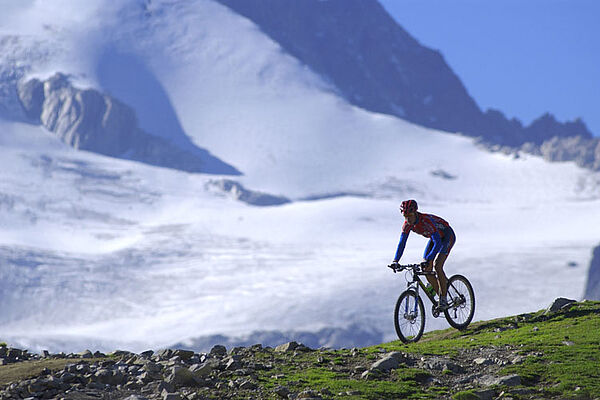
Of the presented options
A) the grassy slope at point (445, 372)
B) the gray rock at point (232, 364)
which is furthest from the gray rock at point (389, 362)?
the gray rock at point (232, 364)

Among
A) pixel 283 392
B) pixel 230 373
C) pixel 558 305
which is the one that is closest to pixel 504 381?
pixel 283 392

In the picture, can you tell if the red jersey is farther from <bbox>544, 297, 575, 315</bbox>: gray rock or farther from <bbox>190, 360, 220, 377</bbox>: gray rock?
<bbox>190, 360, 220, 377</bbox>: gray rock

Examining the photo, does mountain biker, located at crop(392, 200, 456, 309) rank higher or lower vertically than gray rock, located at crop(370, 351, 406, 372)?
higher

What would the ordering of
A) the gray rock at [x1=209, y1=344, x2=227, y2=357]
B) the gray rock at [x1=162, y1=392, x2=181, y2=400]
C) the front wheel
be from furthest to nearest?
the front wheel < the gray rock at [x1=209, y1=344, x2=227, y2=357] < the gray rock at [x1=162, y1=392, x2=181, y2=400]

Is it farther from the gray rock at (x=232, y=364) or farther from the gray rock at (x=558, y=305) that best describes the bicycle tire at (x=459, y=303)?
the gray rock at (x=232, y=364)

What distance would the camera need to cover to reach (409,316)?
23.6m

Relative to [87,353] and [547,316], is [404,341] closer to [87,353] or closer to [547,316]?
[547,316]

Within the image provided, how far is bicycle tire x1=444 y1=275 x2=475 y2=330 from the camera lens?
24188mm

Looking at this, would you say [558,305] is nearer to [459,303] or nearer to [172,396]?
[459,303]

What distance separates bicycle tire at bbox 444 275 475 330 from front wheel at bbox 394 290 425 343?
3.16 feet

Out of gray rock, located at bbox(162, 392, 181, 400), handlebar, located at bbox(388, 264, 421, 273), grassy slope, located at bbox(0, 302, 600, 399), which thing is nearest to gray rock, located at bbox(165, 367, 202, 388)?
grassy slope, located at bbox(0, 302, 600, 399)

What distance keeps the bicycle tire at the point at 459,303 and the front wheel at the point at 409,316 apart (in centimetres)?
96

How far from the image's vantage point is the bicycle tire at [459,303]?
79.4 feet

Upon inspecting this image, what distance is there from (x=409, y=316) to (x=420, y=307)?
501 mm
